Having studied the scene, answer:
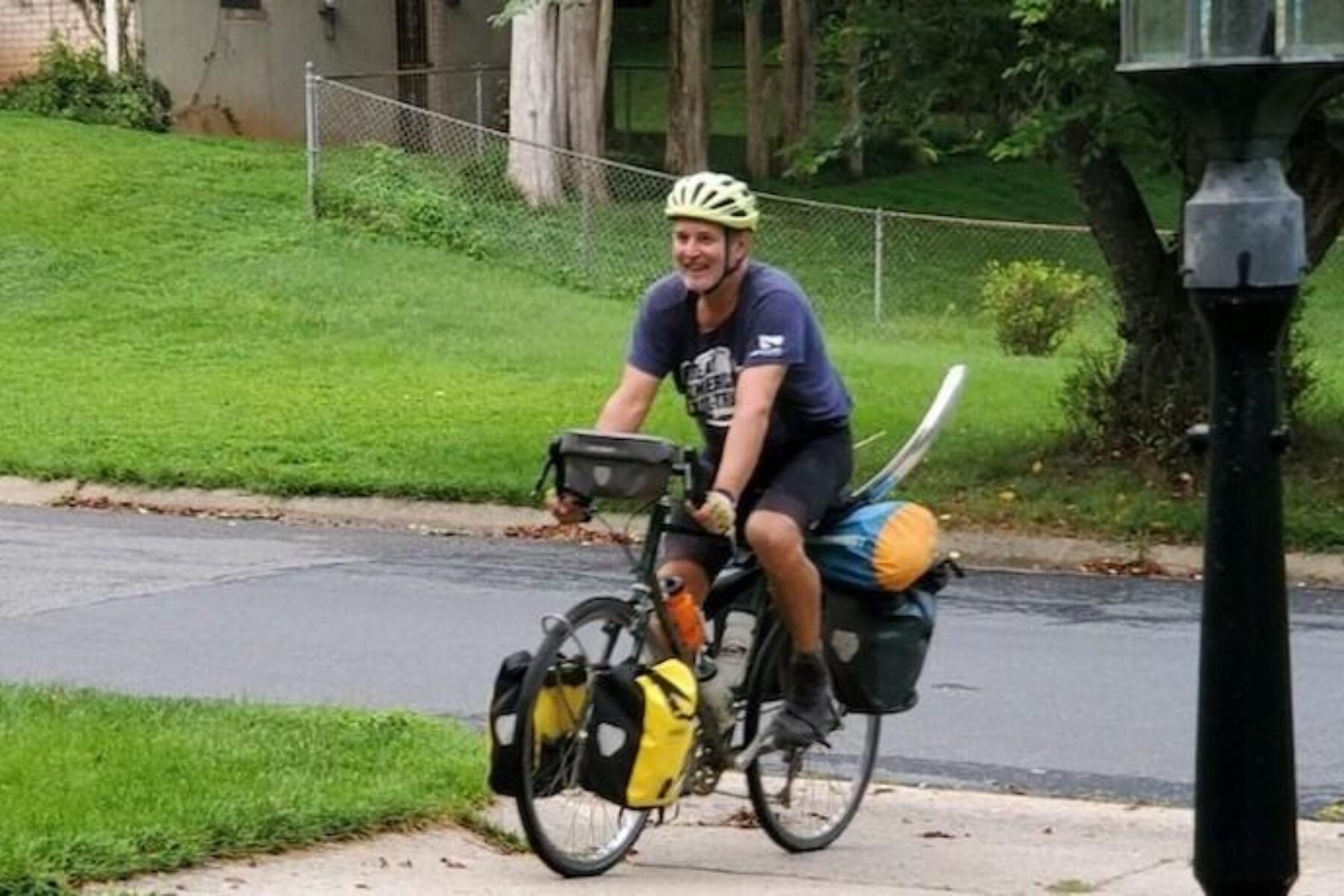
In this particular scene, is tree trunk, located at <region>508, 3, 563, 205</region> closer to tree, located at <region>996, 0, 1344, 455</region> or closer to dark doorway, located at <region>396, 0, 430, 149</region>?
dark doorway, located at <region>396, 0, 430, 149</region>

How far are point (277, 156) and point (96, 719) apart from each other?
22.5 metres

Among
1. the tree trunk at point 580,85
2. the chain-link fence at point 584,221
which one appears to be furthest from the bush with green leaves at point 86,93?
the tree trunk at point 580,85

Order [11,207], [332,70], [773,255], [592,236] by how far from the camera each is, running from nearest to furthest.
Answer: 1. [11,207]
2. [592,236]
3. [773,255]
4. [332,70]

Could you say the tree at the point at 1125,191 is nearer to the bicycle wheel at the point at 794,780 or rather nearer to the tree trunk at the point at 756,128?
the bicycle wheel at the point at 794,780

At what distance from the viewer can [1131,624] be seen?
39.5ft

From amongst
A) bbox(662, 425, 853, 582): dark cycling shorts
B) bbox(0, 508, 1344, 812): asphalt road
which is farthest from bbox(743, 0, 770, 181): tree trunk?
bbox(662, 425, 853, 582): dark cycling shorts

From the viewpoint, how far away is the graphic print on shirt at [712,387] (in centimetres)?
711

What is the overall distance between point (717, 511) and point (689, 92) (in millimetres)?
29916

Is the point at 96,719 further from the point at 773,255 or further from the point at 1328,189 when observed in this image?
the point at 773,255

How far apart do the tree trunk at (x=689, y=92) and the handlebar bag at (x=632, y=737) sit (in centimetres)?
2941

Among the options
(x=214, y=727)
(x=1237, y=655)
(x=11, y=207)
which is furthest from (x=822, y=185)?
(x=1237, y=655)

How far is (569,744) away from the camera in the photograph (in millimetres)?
6758

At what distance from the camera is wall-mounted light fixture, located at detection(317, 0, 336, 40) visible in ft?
113

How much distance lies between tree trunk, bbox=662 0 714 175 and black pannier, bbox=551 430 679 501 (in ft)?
96.2
